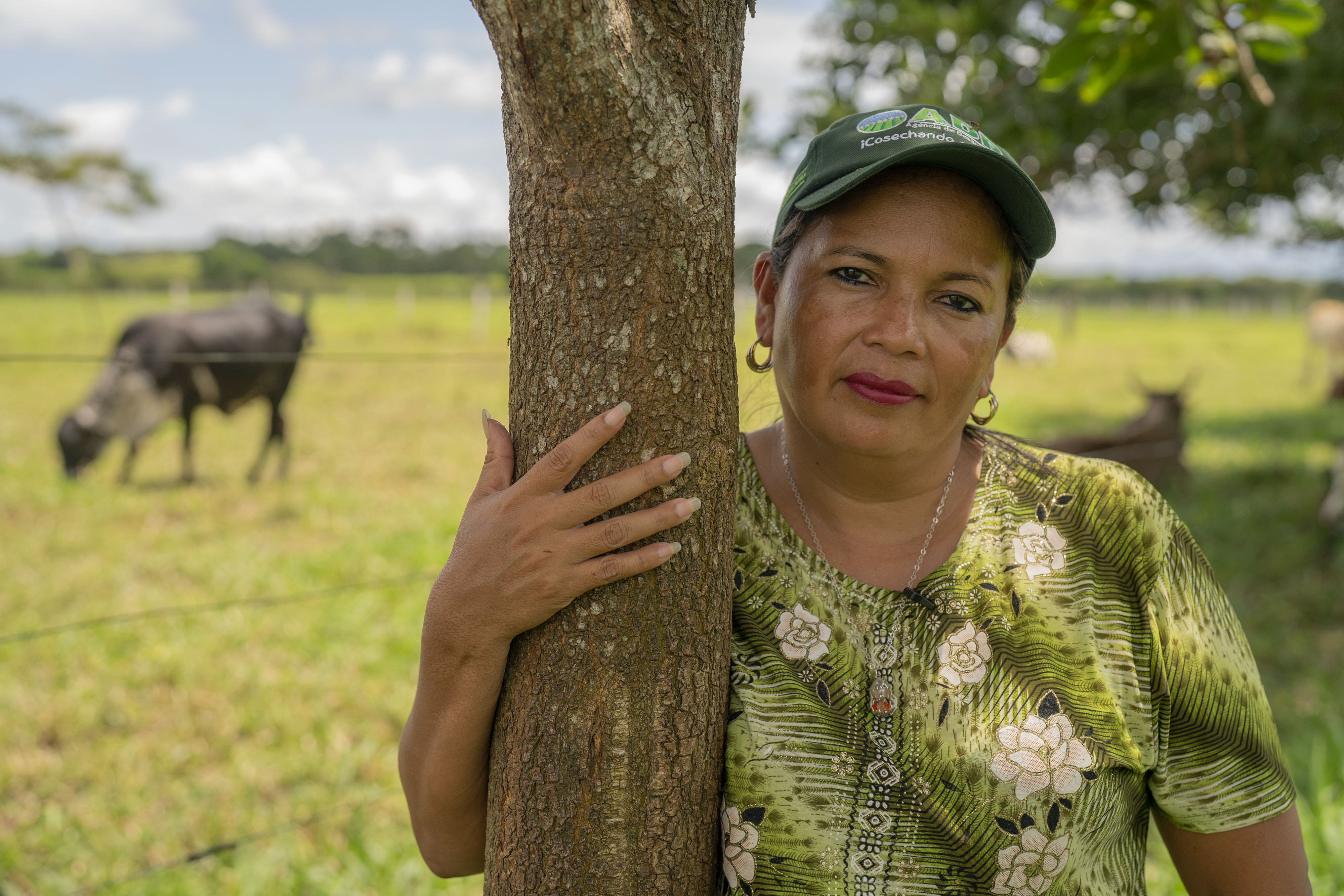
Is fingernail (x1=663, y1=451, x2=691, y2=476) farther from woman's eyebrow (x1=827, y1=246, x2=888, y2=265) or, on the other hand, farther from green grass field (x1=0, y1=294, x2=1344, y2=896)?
green grass field (x1=0, y1=294, x2=1344, y2=896)

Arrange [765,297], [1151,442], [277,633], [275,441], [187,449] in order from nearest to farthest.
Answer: [765,297] < [277,633] < [1151,442] < [187,449] < [275,441]

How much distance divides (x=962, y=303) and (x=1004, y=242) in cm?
12

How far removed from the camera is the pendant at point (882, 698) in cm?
124

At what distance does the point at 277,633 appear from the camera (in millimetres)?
4684

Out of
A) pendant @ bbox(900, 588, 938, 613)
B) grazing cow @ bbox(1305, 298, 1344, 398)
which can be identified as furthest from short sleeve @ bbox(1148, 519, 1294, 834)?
grazing cow @ bbox(1305, 298, 1344, 398)

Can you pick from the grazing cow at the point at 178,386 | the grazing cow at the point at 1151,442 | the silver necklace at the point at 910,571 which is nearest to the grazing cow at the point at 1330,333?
the grazing cow at the point at 1151,442

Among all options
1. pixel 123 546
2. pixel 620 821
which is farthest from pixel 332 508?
pixel 620 821

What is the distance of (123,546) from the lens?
237 inches

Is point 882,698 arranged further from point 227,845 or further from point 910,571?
point 227,845

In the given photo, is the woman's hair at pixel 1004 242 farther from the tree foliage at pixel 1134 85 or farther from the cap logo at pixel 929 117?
the tree foliage at pixel 1134 85

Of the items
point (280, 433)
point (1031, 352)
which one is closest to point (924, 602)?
point (280, 433)

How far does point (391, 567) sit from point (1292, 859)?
490 cm

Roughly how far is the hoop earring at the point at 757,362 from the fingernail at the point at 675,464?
0.40m

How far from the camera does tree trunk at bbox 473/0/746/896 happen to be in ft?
3.57
